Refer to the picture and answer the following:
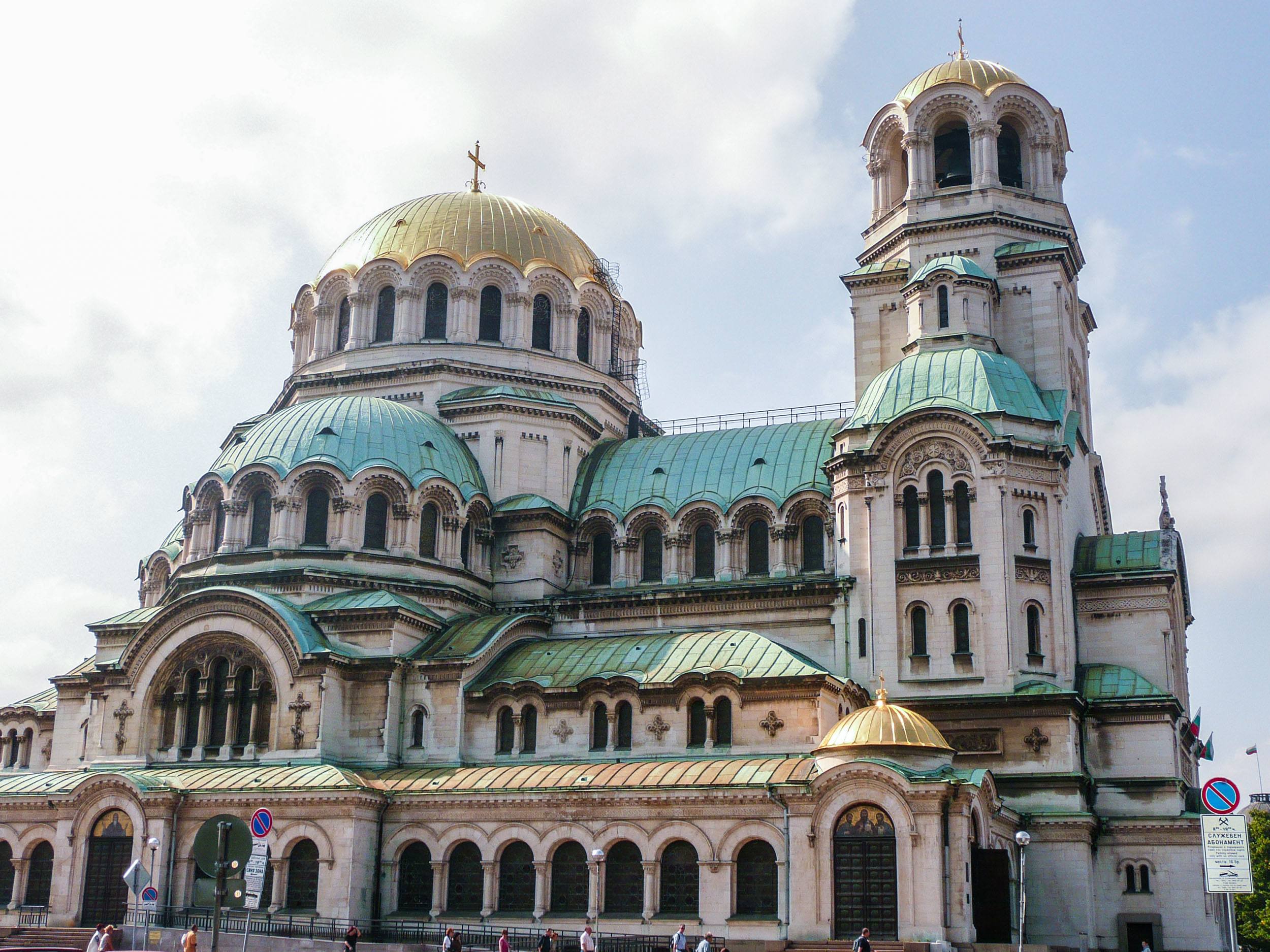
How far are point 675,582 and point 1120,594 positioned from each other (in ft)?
44.9

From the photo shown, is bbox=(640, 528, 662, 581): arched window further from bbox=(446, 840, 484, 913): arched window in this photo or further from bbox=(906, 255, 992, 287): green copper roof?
bbox=(446, 840, 484, 913): arched window

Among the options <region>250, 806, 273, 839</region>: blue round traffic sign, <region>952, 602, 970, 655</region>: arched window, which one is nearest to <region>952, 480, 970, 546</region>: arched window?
<region>952, 602, 970, 655</region>: arched window

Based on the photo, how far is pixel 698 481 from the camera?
48.6 m

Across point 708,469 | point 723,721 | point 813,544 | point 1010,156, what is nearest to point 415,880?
point 723,721

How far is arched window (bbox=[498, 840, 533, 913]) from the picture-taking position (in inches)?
1492

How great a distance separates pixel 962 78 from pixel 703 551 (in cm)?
1876

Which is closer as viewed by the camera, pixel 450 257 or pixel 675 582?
pixel 675 582

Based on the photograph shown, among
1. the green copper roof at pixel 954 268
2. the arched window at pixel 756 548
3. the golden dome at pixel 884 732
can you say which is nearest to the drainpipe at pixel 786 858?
the golden dome at pixel 884 732

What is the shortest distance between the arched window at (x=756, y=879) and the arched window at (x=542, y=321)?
24.3m

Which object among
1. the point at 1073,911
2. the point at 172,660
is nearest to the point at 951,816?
the point at 1073,911

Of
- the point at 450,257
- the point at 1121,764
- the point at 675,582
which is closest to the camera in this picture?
the point at 1121,764

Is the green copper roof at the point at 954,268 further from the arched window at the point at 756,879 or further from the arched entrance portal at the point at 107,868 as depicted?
the arched entrance portal at the point at 107,868

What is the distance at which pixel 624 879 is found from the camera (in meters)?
37.0

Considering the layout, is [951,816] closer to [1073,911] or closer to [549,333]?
[1073,911]
